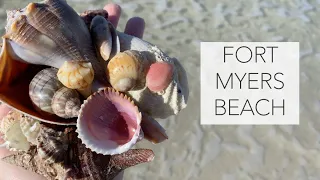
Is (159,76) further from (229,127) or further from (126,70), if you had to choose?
(229,127)

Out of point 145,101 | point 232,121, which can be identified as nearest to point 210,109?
point 232,121

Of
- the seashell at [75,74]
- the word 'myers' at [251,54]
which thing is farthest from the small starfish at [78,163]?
the word 'myers' at [251,54]

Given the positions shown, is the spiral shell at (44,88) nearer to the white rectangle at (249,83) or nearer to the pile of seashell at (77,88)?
the pile of seashell at (77,88)

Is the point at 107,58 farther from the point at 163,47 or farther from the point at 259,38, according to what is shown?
the point at 259,38

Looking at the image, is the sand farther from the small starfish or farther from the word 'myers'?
the small starfish

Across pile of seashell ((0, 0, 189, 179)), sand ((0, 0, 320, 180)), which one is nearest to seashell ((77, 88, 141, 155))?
pile of seashell ((0, 0, 189, 179))
